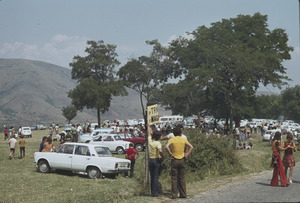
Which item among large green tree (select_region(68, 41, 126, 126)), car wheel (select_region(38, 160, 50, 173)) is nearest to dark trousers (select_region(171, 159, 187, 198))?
car wheel (select_region(38, 160, 50, 173))

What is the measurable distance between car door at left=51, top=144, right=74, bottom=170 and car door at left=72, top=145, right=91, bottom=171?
22 cm

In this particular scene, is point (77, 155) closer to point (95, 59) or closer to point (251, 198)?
point (251, 198)

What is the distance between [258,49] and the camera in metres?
47.6

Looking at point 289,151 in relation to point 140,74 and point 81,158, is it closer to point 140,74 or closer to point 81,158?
point 81,158

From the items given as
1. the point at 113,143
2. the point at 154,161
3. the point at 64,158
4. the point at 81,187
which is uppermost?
the point at 154,161

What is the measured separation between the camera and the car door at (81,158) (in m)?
16.1

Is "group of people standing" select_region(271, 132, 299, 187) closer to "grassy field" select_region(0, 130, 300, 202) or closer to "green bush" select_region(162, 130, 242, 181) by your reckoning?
"grassy field" select_region(0, 130, 300, 202)

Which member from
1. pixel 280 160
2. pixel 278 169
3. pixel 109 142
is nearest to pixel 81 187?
pixel 278 169

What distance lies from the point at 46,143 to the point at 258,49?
35503 mm

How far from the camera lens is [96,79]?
188 feet

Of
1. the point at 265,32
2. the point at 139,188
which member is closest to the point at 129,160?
the point at 139,188

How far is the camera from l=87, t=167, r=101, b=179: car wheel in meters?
15.8

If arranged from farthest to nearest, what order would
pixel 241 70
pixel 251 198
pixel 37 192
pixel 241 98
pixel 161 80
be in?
pixel 161 80 < pixel 241 98 < pixel 241 70 < pixel 37 192 < pixel 251 198

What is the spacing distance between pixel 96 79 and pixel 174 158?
48393 mm
